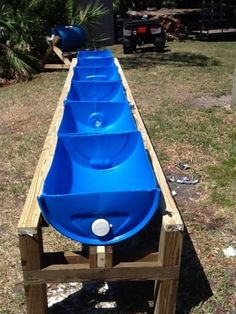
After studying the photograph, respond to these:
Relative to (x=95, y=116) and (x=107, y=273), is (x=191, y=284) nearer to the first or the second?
(x=107, y=273)

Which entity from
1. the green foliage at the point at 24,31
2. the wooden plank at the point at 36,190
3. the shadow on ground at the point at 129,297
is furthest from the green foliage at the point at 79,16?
the shadow on ground at the point at 129,297

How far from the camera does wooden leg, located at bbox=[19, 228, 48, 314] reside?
2.27m

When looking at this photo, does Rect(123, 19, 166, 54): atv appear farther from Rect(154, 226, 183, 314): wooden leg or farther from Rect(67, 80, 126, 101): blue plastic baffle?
Rect(154, 226, 183, 314): wooden leg

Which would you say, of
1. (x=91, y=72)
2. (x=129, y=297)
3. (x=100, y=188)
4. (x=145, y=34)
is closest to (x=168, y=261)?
(x=129, y=297)

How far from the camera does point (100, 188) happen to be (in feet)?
10.6

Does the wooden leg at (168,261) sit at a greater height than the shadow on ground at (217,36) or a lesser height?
greater

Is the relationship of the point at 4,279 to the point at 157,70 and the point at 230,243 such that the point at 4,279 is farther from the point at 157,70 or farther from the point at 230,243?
the point at 157,70

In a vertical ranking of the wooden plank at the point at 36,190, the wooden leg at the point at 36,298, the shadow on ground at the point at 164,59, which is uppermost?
the wooden plank at the point at 36,190

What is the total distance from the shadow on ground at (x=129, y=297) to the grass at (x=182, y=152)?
1cm

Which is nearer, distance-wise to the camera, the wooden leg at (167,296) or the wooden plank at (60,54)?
the wooden leg at (167,296)

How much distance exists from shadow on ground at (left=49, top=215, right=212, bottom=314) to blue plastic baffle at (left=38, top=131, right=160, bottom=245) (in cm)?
65

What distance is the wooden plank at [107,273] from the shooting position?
2385 mm

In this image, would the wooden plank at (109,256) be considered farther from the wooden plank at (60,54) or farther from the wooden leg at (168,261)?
the wooden plank at (60,54)

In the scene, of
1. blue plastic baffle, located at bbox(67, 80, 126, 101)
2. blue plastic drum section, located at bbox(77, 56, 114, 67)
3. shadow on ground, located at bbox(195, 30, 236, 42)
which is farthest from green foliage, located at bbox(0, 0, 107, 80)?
shadow on ground, located at bbox(195, 30, 236, 42)
